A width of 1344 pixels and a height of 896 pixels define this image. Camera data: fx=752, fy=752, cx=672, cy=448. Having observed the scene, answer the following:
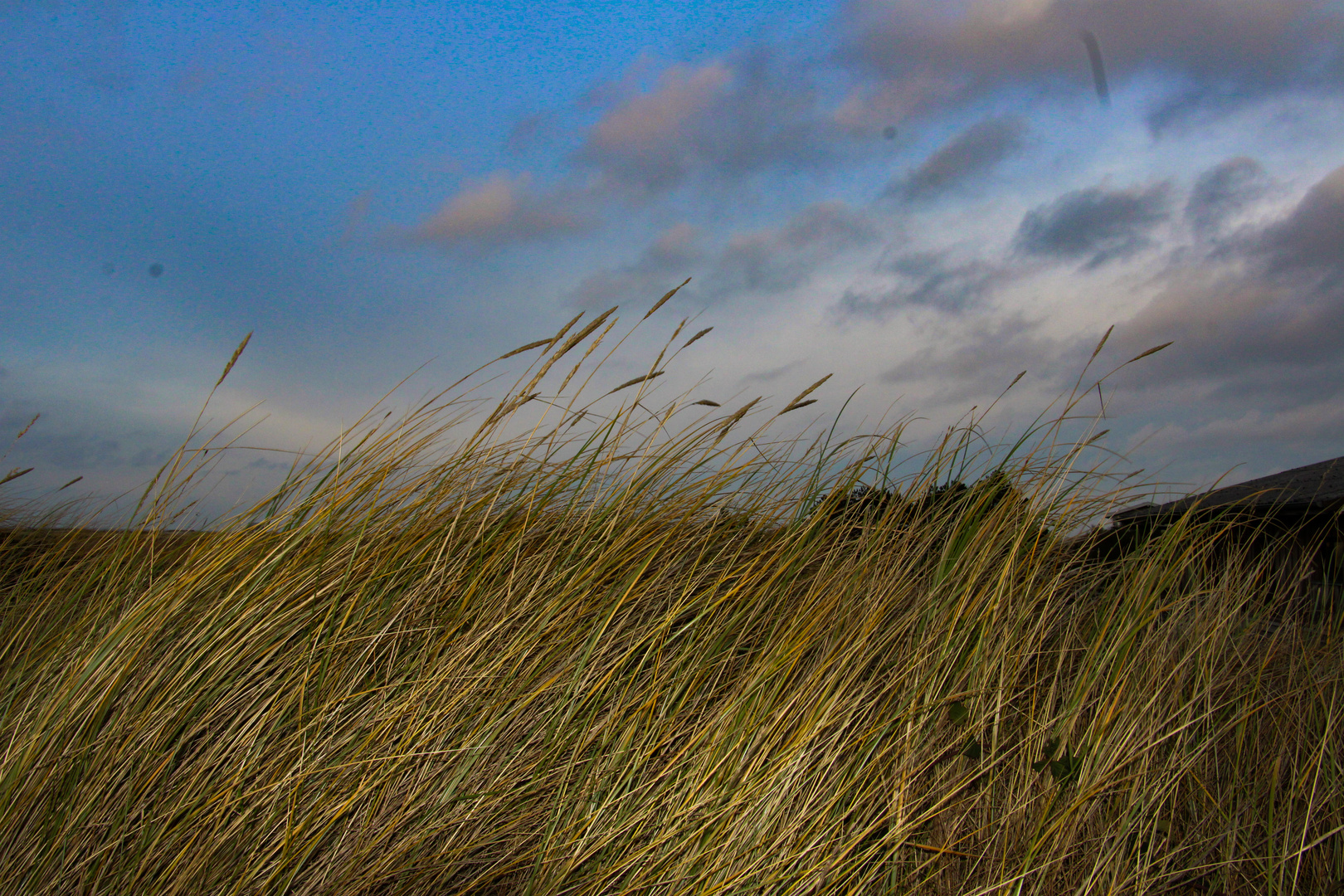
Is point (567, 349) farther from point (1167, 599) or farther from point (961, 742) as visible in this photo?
point (1167, 599)

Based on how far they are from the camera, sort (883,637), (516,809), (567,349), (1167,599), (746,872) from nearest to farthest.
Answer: (746,872), (516,809), (883,637), (567,349), (1167,599)

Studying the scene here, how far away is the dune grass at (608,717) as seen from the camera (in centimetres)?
145

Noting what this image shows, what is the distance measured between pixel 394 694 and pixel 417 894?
499mm

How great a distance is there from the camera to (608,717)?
1690 mm

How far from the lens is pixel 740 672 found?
77.0 inches

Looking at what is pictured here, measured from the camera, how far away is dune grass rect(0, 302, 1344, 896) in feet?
4.76

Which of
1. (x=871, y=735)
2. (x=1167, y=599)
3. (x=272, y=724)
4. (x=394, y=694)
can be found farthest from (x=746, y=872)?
(x=1167, y=599)

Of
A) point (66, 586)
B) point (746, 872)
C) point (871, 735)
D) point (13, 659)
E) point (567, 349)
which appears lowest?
point (746, 872)

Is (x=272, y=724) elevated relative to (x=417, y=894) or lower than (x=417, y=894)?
elevated

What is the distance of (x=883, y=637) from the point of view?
199 cm

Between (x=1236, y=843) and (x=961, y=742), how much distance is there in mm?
779

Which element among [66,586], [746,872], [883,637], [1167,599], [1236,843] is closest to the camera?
[746,872]

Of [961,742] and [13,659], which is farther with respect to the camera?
[13,659]

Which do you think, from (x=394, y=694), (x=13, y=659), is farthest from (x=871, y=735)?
(x=13, y=659)
